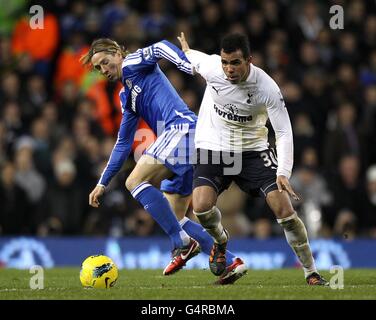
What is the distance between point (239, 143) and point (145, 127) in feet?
21.5

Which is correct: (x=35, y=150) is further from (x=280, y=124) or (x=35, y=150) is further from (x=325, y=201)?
(x=280, y=124)

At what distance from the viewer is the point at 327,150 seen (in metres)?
16.0

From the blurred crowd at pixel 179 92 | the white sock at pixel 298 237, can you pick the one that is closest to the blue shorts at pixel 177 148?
the white sock at pixel 298 237

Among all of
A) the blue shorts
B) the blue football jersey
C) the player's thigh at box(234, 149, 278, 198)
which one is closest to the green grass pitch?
the player's thigh at box(234, 149, 278, 198)

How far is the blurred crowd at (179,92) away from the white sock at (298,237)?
5.47 meters

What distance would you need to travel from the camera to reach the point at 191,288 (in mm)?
9297

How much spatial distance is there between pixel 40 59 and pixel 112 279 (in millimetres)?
8588

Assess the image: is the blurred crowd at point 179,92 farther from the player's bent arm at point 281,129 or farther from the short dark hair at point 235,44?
the short dark hair at point 235,44

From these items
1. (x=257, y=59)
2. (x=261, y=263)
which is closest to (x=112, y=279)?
(x=261, y=263)

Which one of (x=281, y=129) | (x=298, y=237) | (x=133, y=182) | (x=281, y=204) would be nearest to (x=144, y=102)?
(x=133, y=182)

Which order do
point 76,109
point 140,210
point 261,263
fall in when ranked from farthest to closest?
point 76,109 < point 140,210 < point 261,263

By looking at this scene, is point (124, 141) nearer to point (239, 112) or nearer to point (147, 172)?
point (147, 172)

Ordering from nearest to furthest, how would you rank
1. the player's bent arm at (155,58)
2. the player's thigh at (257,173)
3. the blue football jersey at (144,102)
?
the player's thigh at (257,173) < the player's bent arm at (155,58) < the blue football jersey at (144,102)

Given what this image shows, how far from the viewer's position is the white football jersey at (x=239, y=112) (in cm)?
922
